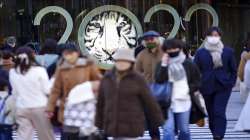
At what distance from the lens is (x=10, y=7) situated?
918 inches

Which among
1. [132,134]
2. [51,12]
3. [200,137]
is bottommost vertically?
[200,137]

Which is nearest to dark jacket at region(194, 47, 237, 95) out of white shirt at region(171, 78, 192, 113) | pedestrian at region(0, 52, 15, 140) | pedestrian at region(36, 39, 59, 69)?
white shirt at region(171, 78, 192, 113)

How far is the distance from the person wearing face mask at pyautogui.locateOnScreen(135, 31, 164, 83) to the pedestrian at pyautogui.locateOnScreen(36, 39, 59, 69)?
1307 mm

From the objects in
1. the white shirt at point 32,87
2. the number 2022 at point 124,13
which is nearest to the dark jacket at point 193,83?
the white shirt at point 32,87

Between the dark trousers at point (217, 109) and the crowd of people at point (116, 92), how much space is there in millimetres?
16

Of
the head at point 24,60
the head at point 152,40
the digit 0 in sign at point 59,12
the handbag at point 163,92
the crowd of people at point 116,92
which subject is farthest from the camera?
the digit 0 in sign at point 59,12

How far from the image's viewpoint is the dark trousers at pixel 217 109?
37.0 feet

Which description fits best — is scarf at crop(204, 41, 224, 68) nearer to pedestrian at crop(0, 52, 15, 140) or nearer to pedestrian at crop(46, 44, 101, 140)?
pedestrian at crop(46, 44, 101, 140)

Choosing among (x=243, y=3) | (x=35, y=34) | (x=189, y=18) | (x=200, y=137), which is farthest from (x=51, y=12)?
(x=200, y=137)

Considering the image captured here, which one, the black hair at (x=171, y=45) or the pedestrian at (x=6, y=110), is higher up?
the black hair at (x=171, y=45)

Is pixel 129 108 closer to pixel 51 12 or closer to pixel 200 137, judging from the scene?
pixel 200 137

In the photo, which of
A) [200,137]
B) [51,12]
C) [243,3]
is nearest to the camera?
[200,137]

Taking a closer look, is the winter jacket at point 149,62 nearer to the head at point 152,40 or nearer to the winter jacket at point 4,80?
A: the head at point 152,40

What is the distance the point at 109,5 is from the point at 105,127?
1518 cm
